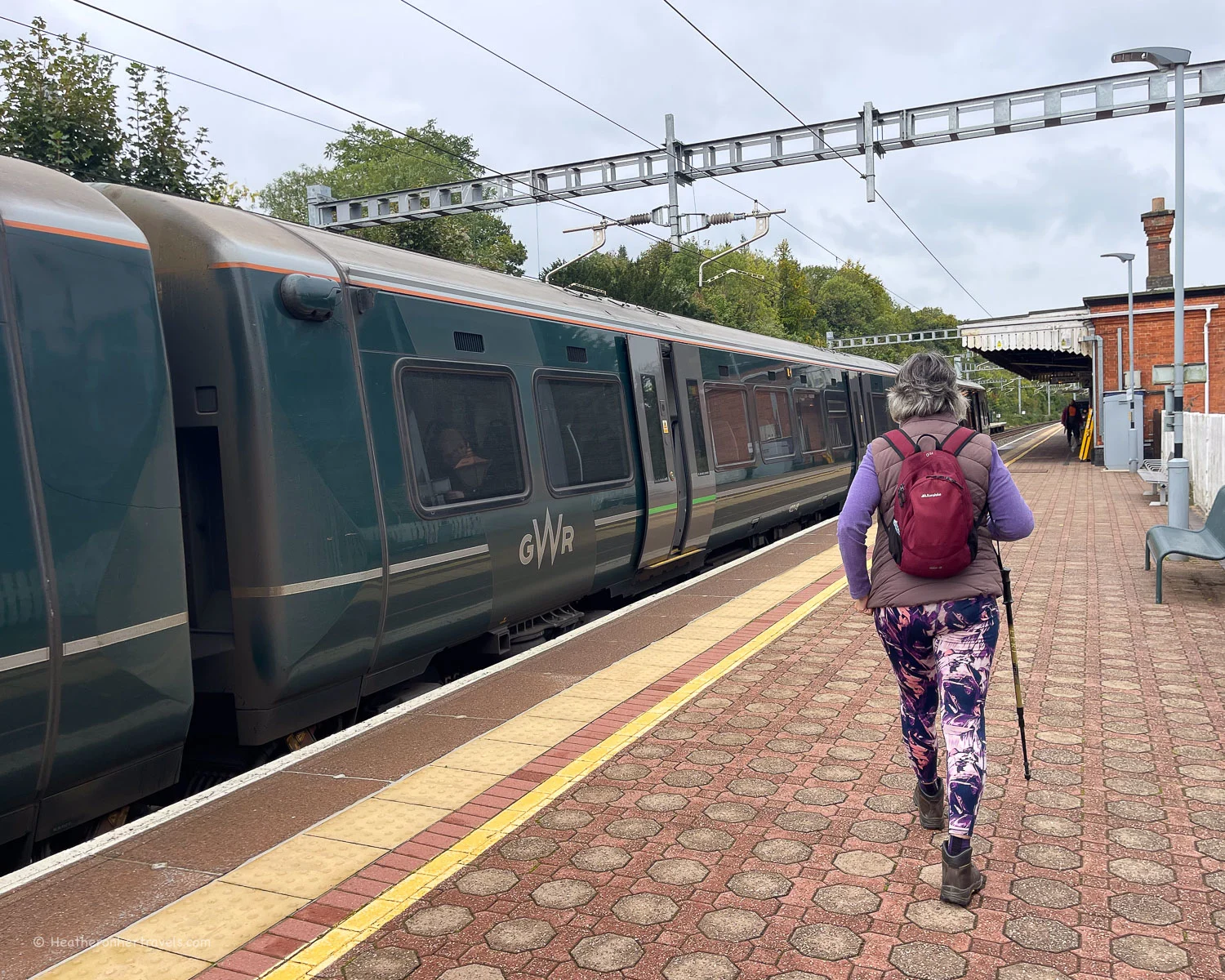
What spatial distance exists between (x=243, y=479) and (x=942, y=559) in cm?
316

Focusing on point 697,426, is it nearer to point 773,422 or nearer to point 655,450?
point 655,450

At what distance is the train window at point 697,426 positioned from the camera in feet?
35.1

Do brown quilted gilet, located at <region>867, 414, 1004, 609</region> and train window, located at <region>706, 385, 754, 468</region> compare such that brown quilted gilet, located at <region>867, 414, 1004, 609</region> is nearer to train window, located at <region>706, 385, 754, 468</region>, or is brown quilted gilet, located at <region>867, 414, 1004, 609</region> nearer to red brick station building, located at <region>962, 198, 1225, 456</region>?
train window, located at <region>706, 385, 754, 468</region>

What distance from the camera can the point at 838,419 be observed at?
57.1 ft

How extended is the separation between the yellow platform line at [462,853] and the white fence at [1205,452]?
30.6ft

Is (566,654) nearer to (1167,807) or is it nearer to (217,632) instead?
(217,632)

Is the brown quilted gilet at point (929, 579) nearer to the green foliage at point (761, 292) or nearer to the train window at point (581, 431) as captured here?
the train window at point (581, 431)

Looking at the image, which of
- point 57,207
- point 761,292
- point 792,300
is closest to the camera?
point 57,207

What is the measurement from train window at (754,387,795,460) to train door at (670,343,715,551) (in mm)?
2154

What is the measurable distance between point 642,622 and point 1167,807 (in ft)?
14.1

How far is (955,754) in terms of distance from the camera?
335 centimetres

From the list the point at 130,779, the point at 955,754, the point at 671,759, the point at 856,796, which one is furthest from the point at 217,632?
the point at 955,754

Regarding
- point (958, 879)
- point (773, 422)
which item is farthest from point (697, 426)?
point (958, 879)

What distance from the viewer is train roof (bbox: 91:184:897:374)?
16.1ft
